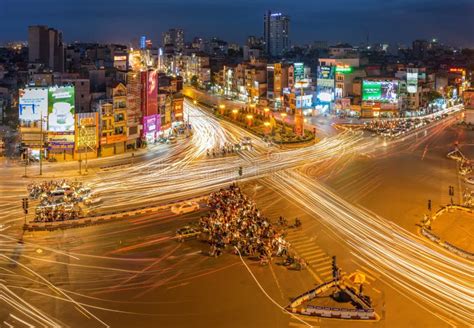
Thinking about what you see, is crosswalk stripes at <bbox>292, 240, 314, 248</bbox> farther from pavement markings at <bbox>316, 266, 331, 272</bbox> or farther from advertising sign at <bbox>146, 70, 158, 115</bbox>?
advertising sign at <bbox>146, 70, 158, 115</bbox>

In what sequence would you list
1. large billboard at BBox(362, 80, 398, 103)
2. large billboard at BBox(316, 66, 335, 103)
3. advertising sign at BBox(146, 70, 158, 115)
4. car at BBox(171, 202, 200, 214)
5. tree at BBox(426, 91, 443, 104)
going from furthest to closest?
tree at BBox(426, 91, 443, 104) < large billboard at BBox(316, 66, 335, 103) < large billboard at BBox(362, 80, 398, 103) < advertising sign at BBox(146, 70, 158, 115) < car at BBox(171, 202, 200, 214)

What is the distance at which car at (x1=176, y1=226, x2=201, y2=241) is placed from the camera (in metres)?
22.2

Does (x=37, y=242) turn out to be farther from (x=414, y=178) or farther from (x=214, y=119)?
(x=214, y=119)

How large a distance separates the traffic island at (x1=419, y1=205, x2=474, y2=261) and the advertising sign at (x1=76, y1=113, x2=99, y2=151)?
77.7ft

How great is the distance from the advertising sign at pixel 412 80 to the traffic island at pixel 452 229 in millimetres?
41879

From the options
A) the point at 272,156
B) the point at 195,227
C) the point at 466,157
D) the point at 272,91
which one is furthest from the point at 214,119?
the point at 195,227

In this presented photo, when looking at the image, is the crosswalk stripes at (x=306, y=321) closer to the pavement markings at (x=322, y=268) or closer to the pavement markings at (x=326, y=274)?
the pavement markings at (x=326, y=274)

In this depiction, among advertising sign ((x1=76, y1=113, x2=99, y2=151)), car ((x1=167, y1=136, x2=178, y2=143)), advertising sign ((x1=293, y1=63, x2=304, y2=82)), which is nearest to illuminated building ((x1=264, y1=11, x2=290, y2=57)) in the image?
advertising sign ((x1=293, y1=63, x2=304, y2=82))

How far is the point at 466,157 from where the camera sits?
41.8 m

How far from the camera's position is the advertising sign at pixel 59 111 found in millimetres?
37062

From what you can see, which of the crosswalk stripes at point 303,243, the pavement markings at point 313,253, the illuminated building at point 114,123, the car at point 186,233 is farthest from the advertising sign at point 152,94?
the pavement markings at point 313,253

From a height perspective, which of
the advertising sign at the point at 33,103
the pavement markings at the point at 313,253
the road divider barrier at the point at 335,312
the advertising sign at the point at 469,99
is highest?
the advertising sign at the point at 469,99

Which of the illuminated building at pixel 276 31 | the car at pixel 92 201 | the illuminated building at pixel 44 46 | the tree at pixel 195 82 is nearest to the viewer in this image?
the car at pixel 92 201

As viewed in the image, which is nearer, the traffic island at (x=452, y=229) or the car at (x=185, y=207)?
the traffic island at (x=452, y=229)
